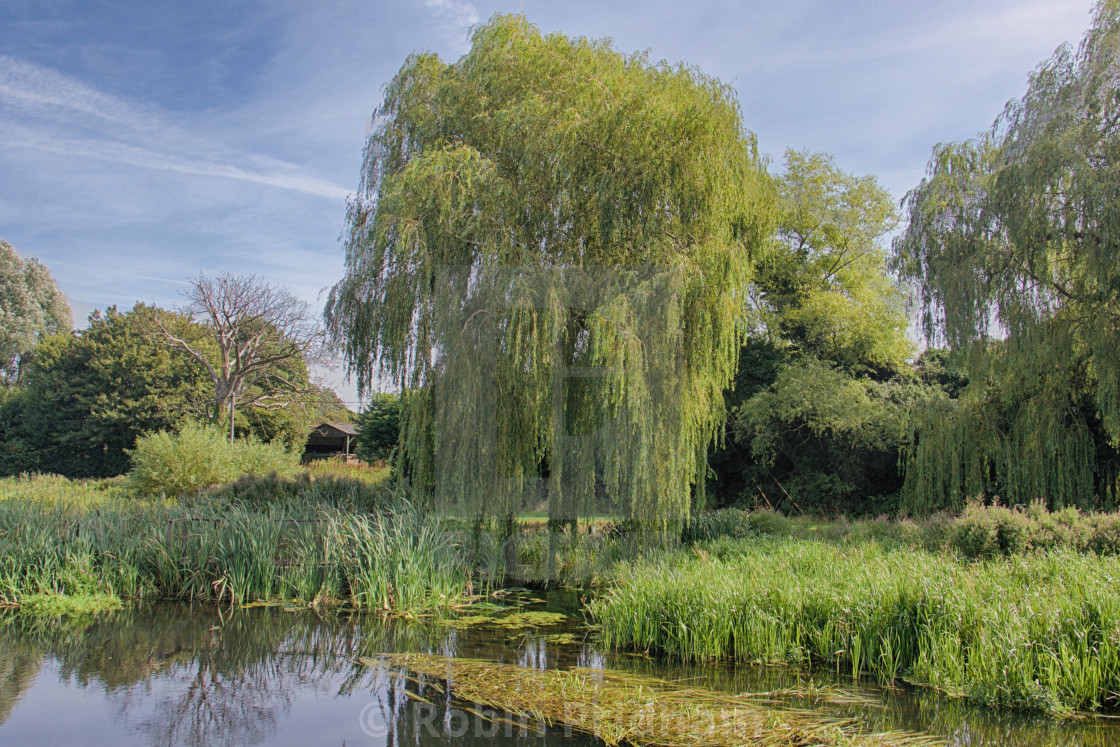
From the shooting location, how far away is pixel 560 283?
9.10m

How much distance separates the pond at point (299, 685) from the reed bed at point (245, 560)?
55cm

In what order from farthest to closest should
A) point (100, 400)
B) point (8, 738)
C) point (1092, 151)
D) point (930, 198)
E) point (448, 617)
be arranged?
point (100, 400) → point (930, 198) → point (1092, 151) → point (448, 617) → point (8, 738)

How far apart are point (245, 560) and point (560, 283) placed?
526 centimetres

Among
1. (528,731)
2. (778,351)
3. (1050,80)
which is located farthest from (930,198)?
(528,731)

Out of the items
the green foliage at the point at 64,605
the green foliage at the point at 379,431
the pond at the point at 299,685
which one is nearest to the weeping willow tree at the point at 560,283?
the pond at the point at 299,685

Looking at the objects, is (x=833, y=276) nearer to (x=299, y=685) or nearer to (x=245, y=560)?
(x=245, y=560)

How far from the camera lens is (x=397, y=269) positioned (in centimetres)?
988

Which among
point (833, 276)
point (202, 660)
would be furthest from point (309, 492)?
point (833, 276)

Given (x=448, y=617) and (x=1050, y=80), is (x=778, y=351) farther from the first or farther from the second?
(x=448, y=617)

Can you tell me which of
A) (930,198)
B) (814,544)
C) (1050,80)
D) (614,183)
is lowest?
(814,544)

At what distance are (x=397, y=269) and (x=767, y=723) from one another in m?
7.52

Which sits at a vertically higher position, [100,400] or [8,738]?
[100,400]

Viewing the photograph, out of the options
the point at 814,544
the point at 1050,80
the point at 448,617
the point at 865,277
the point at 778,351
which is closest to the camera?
the point at 448,617

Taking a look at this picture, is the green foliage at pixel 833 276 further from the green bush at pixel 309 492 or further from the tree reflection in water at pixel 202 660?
the tree reflection in water at pixel 202 660
